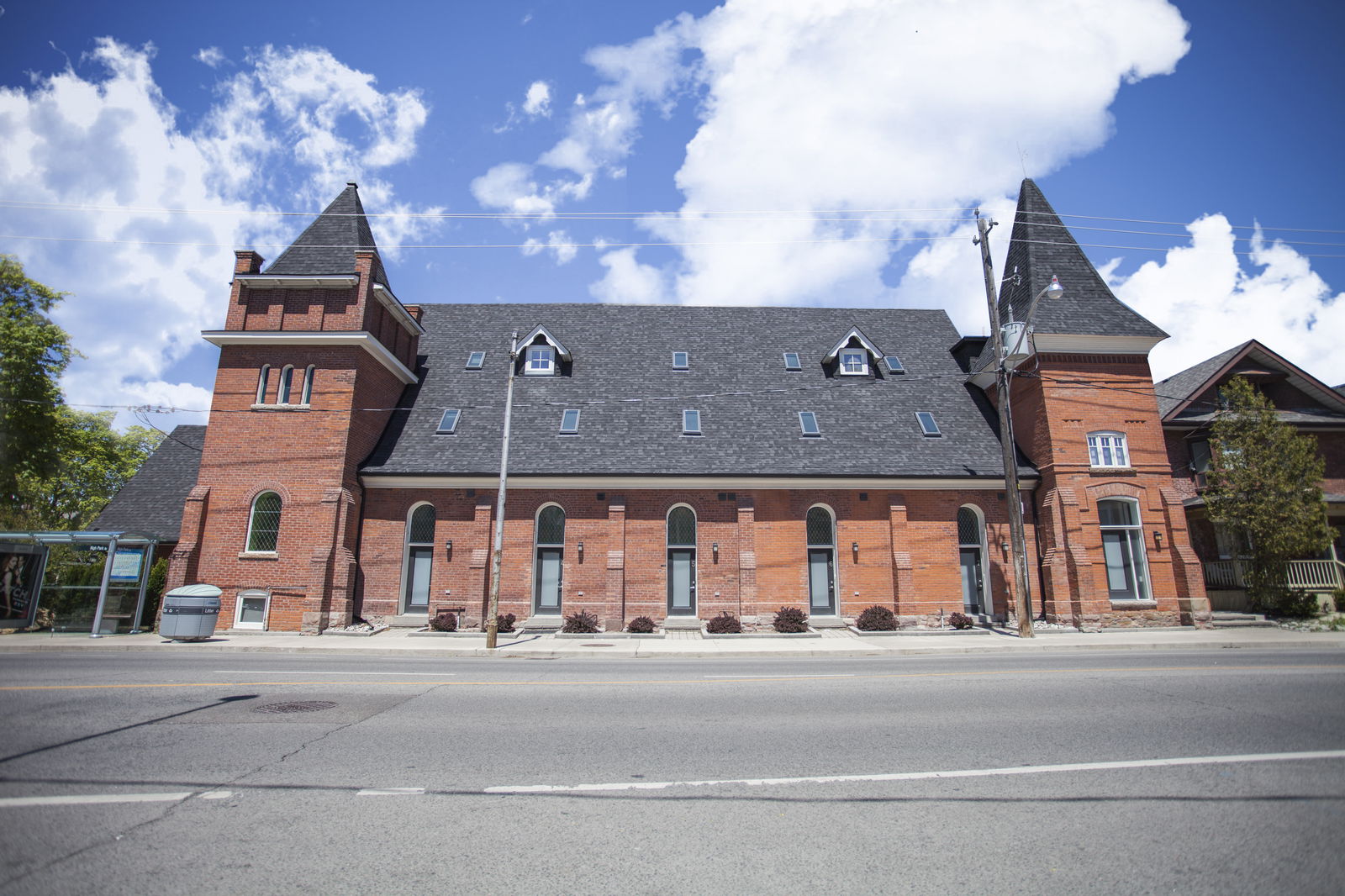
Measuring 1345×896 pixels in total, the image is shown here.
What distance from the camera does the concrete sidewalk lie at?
50.4 feet

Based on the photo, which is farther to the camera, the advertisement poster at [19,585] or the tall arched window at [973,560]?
the tall arched window at [973,560]

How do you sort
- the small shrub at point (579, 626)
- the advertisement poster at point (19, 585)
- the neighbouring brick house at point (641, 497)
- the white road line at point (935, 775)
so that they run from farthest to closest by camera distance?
the neighbouring brick house at point (641, 497) < the small shrub at point (579, 626) < the advertisement poster at point (19, 585) < the white road line at point (935, 775)

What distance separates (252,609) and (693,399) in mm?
16083

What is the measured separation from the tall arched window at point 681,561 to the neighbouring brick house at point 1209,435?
61.9ft

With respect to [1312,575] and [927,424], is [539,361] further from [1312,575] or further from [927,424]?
[1312,575]

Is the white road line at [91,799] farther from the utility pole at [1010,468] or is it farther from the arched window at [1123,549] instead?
Answer: the arched window at [1123,549]

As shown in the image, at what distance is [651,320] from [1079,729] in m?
23.3

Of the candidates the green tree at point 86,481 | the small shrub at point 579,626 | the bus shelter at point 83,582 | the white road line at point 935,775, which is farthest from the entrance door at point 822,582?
the green tree at point 86,481

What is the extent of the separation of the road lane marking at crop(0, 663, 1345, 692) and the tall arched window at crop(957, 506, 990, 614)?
8943mm

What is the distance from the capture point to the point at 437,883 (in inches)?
144

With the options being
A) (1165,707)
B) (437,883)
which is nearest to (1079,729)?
(1165,707)

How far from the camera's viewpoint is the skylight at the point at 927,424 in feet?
74.5

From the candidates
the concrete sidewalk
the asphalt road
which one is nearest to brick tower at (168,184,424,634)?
the concrete sidewalk

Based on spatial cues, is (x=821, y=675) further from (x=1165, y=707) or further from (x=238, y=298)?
(x=238, y=298)
